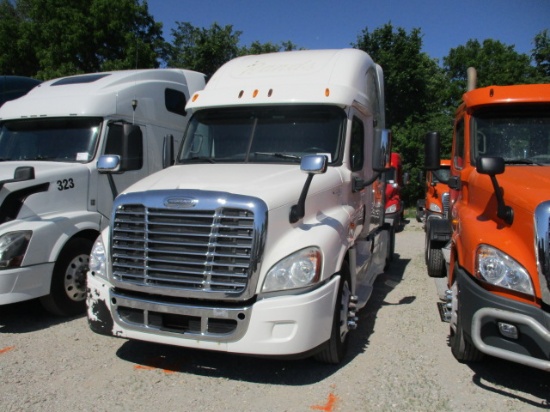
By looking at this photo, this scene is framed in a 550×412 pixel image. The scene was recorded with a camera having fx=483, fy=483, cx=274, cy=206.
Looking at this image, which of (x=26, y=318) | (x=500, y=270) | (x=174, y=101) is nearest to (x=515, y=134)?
(x=500, y=270)

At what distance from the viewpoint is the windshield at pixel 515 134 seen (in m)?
4.98

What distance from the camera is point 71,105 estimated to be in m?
6.30

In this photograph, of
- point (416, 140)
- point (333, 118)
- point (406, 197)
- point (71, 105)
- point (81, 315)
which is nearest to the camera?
point (333, 118)

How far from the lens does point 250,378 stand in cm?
416

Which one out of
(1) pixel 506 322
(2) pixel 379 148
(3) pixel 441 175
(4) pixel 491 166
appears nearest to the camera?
(1) pixel 506 322

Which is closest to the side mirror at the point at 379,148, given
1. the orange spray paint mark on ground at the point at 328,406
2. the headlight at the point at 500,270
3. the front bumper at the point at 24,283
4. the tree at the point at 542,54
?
the headlight at the point at 500,270

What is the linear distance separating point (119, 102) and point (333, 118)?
318 cm

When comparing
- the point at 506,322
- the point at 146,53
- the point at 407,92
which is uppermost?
the point at 146,53

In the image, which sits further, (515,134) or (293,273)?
(515,134)

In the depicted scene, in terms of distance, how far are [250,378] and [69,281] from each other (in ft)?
9.04

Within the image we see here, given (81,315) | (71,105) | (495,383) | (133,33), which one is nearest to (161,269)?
(81,315)

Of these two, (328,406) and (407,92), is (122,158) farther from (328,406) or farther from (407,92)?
(407,92)

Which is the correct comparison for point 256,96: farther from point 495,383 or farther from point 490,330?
point 495,383

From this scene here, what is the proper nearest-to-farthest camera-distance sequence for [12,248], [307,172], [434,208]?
1. [307,172]
2. [12,248]
3. [434,208]
